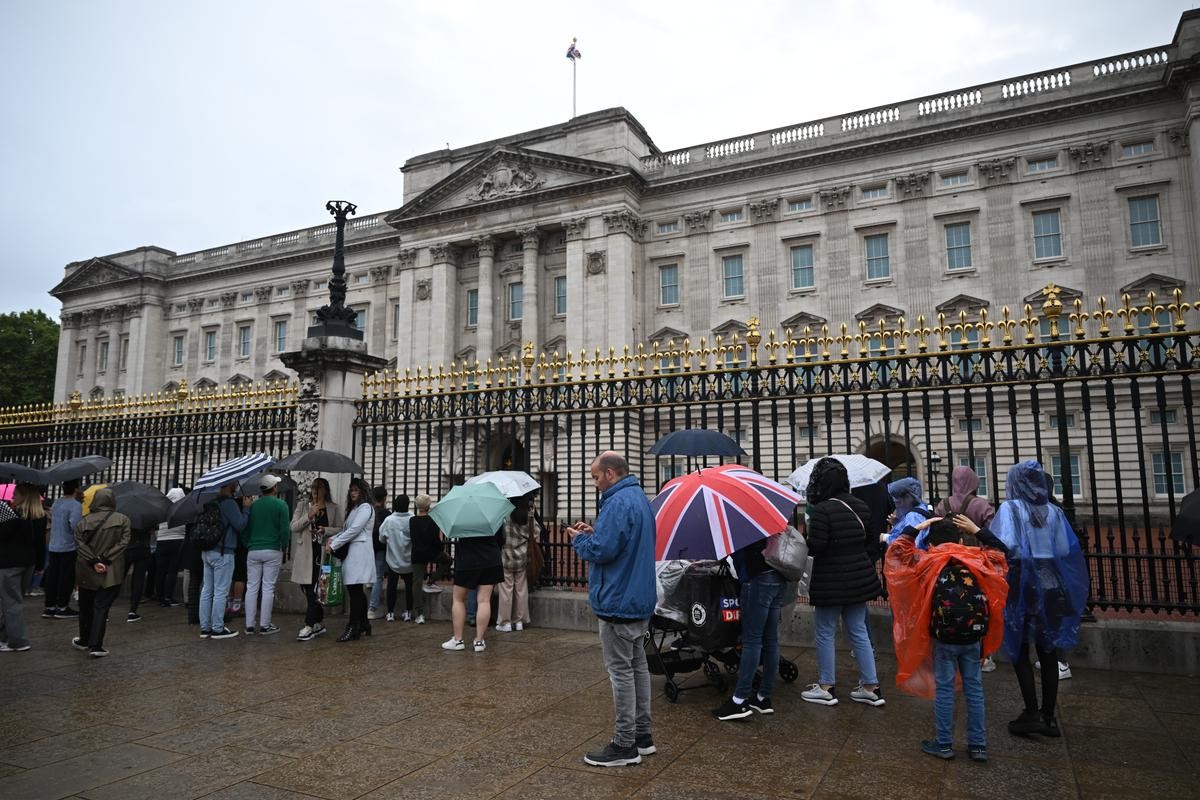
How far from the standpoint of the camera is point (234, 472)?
31.4 feet

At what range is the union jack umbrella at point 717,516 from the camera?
5473 mm

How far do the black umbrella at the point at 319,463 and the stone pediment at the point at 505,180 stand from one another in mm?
30825

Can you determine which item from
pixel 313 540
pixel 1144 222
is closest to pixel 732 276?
pixel 1144 222

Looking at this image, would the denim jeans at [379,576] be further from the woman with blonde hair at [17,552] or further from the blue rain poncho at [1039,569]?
the blue rain poncho at [1039,569]

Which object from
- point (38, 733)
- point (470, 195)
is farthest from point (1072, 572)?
point (470, 195)

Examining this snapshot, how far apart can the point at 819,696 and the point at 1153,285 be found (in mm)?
31024

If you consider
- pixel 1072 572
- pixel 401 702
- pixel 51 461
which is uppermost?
pixel 51 461

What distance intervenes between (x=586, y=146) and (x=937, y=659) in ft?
126

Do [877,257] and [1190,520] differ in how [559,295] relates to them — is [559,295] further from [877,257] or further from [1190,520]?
[1190,520]

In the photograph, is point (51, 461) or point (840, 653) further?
point (51, 461)

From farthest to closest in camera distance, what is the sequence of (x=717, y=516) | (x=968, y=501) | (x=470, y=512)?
(x=470, y=512) → (x=968, y=501) → (x=717, y=516)

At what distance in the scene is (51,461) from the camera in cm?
1532

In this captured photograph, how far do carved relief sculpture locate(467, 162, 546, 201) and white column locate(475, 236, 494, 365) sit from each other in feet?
8.22

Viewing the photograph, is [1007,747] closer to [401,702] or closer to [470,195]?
[401,702]
